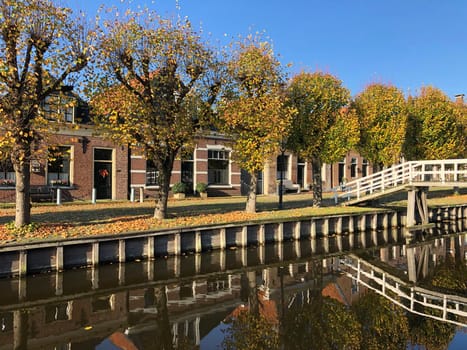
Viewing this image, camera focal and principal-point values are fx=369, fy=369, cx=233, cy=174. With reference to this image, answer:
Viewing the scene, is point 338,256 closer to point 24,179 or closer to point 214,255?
point 214,255

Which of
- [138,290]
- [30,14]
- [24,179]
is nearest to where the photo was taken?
[138,290]

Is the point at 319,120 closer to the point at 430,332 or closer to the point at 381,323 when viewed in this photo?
the point at 381,323

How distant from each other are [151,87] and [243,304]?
8236mm

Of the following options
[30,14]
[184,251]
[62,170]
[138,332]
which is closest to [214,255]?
[184,251]

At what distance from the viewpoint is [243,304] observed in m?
7.57

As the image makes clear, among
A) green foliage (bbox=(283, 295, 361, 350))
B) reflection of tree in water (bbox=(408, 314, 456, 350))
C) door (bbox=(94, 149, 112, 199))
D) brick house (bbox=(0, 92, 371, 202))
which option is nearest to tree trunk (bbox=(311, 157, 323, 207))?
brick house (bbox=(0, 92, 371, 202))

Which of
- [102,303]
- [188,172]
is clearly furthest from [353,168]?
[102,303]

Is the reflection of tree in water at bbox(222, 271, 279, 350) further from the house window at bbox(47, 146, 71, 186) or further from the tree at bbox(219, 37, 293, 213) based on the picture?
the house window at bbox(47, 146, 71, 186)

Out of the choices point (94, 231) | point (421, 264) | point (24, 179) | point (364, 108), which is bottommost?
point (421, 264)

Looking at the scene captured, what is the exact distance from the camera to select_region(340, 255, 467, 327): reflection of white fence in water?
7.21 m

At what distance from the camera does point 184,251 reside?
1176 cm

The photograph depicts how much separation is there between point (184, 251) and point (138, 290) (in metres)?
3.50

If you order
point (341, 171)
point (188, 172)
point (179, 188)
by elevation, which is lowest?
point (179, 188)

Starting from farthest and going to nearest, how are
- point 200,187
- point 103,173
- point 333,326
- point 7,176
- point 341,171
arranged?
point 341,171
point 200,187
point 103,173
point 7,176
point 333,326
